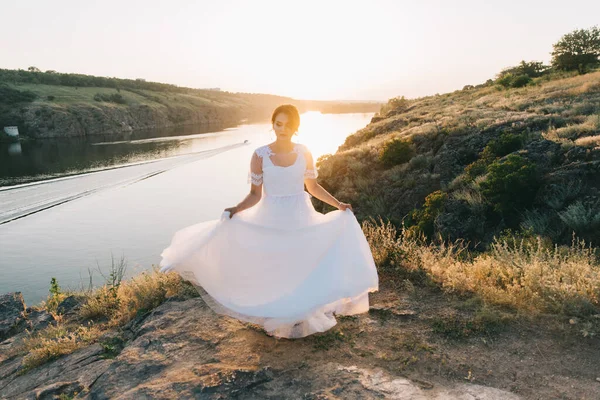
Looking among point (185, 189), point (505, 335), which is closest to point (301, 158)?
point (505, 335)

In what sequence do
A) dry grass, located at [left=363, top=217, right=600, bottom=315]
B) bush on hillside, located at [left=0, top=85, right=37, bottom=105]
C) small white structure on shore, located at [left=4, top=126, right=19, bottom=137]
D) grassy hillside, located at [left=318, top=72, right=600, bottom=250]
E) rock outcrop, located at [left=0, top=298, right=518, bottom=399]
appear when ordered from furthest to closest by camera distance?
bush on hillside, located at [left=0, top=85, right=37, bottom=105] → small white structure on shore, located at [left=4, top=126, right=19, bottom=137] → grassy hillside, located at [left=318, top=72, right=600, bottom=250] → dry grass, located at [left=363, top=217, right=600, bottom=315] → rock outcrop, located at [left=0, top=298, right=518, bottom=399]

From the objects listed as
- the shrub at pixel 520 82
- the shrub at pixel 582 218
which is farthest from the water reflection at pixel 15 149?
the shrub at pixel 582 218

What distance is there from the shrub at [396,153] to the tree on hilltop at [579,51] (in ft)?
98.1

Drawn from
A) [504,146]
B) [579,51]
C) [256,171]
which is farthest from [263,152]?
[579,51]

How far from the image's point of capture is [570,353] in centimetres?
383

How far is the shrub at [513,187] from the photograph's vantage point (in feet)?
33.1

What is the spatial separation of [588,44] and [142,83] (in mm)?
138904

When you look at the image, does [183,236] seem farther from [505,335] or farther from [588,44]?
[588,44]

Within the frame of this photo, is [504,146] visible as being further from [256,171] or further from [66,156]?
[66,156]

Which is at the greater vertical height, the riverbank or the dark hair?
the dark hair

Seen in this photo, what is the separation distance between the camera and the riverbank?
3.45 metres

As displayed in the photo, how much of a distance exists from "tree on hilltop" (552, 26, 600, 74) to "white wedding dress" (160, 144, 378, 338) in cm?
4284

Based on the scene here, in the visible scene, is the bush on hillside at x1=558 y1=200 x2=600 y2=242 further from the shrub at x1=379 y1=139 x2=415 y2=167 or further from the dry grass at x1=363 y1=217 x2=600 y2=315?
the shrub at x1=379 y1=139 x2=415 y2=167

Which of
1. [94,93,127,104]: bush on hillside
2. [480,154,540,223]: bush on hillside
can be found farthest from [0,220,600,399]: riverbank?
[94,93,127,104]: bush on hillside
